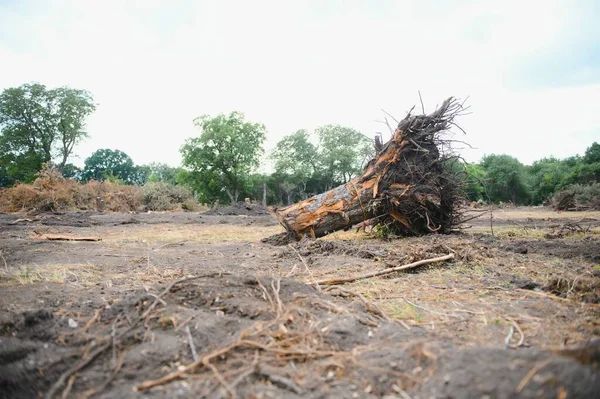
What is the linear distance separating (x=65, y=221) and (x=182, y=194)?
14.6 meters

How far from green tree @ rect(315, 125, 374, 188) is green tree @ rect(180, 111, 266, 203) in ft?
34.3

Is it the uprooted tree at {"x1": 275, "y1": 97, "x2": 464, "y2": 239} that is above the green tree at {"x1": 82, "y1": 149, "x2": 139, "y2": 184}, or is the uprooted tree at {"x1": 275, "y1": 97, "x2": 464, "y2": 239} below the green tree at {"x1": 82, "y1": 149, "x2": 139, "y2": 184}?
below

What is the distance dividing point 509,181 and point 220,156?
33.7 meters

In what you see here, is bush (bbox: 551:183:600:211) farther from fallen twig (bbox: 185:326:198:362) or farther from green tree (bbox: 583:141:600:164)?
fallen twig (bbox: 185:326:198:362)

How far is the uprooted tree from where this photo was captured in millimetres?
7867

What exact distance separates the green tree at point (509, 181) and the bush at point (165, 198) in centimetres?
3229

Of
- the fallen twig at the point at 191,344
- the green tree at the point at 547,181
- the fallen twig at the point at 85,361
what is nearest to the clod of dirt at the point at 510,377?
the fallen twig at the point at 191,344

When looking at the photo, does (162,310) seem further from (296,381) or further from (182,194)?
(182,194)

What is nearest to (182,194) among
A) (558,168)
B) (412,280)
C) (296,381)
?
(412,280)

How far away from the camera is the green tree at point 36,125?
42.9m

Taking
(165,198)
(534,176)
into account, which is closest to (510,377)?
(165,198)

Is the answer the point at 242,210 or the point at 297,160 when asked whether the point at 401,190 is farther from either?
the point at 297,160

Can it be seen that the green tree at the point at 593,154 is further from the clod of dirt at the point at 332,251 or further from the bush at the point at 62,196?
the bush at the point at 62,196

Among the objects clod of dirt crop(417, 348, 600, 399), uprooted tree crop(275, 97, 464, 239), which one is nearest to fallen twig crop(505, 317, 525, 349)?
clod of dirt crop(417, 348, 600, 399)
